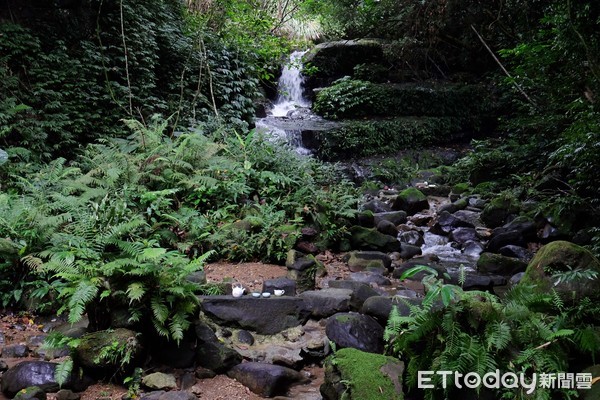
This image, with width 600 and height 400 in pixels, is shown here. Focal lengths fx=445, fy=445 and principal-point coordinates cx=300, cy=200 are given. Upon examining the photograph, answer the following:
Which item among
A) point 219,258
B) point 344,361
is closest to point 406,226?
point 219,258

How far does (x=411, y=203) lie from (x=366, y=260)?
3.80 m

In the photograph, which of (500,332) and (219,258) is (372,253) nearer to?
(219,258)

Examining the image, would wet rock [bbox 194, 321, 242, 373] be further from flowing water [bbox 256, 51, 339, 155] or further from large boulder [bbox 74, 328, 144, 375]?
flowing water [bbox 256, 51, 339, 155]

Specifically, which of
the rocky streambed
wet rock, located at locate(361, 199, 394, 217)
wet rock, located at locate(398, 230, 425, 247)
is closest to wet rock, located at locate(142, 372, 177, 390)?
the rocky streambed

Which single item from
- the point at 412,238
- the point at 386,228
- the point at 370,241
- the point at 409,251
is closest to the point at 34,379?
the point at 370,241

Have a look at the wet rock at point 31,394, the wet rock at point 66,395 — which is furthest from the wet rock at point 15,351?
the wet rock at point 66,395

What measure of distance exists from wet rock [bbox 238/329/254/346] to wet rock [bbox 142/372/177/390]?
3.18 feet

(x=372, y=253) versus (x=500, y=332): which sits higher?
(x=500, y=332)

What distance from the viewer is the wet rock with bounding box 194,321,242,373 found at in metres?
4.07

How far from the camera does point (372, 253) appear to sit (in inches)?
291

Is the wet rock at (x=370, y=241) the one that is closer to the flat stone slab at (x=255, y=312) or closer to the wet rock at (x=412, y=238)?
the wet rock at (x=412, y=238)

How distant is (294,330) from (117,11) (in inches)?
365

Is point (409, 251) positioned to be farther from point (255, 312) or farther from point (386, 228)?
point (255, 312)

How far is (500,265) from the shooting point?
22.8 ft
